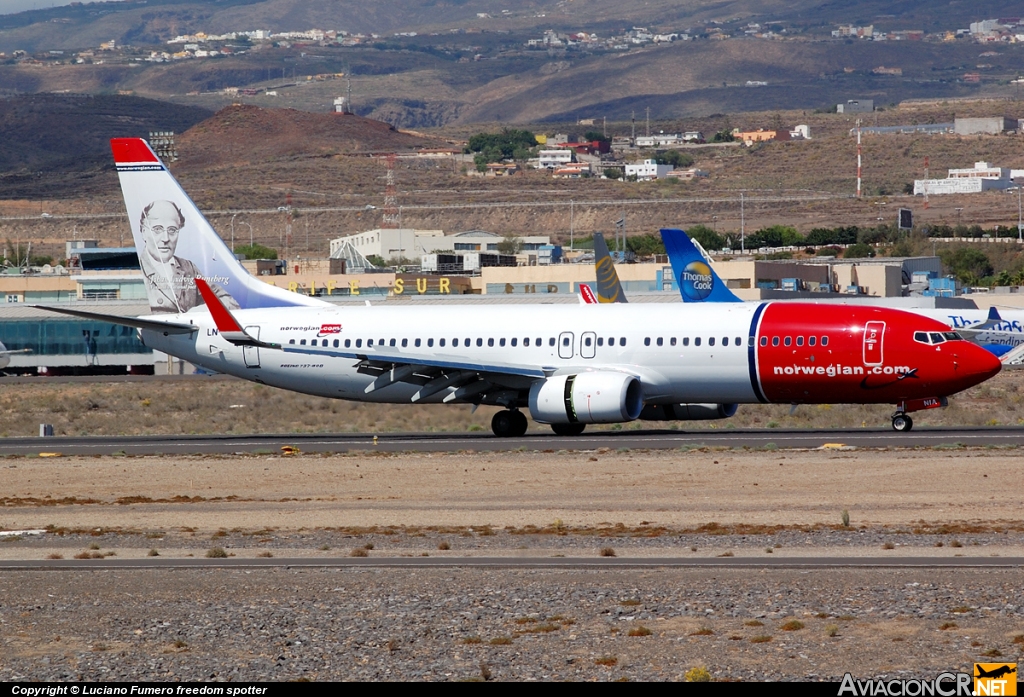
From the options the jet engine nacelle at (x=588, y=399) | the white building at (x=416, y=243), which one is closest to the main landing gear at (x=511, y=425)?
the jet engine nacelle at (x=588, y=399)

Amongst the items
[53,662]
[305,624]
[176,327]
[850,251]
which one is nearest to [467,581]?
[305,624]

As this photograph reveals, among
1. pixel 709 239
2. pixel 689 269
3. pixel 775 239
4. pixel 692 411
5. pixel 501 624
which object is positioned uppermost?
pixel 709 239

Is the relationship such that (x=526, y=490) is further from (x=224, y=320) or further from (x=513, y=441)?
(x=224, y=320)

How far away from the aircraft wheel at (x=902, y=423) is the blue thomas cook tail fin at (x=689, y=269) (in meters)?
20.6

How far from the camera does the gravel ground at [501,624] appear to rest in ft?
48.0

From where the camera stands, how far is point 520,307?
142 feet

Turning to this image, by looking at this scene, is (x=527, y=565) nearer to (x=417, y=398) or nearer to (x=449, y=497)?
(x=449, y=497)

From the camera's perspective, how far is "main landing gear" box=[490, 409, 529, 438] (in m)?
42.8

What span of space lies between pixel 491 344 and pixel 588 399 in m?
4.06

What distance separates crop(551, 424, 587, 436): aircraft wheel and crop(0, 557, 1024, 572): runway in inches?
846

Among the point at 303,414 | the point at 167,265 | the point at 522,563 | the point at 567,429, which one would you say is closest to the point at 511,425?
the point at 567,429

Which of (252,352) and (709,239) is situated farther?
(709,239)

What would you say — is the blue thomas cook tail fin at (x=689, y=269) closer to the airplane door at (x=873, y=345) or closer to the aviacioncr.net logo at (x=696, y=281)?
the aviacioncr.net logo at (x=696, y=281)

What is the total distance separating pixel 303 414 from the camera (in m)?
54.3
